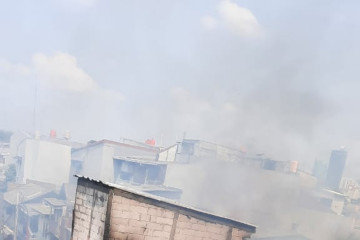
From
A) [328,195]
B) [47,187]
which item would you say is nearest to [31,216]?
[47,187]

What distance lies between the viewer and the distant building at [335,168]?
31.7 metres

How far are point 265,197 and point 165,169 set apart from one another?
981 centimetres

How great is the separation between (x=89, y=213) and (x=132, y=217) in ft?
3.76

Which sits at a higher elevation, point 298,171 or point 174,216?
point 174,216

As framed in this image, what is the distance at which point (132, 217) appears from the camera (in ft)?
22.1

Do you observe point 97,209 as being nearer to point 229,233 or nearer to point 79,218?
point 79,218

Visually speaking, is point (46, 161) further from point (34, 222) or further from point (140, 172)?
point (140, 172)

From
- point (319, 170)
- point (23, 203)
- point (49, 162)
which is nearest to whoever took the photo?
point (23, 203)

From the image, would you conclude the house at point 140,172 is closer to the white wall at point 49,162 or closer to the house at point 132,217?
the white wall at point 49,162

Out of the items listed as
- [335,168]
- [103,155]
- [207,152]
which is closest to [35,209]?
[103,155]

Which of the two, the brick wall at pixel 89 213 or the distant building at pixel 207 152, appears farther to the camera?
the distant building at pixel 207 152

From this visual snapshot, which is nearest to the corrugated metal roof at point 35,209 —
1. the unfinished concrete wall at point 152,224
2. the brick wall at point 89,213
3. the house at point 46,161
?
the house at point 46,161

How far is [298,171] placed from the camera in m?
30.9

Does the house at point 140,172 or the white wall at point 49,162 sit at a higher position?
the house at point 140,172
